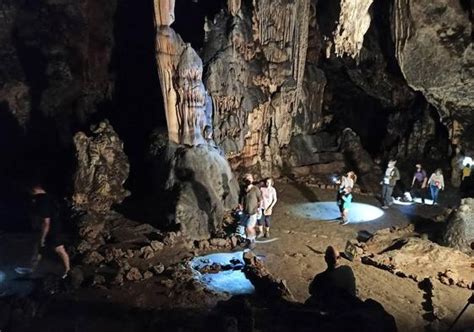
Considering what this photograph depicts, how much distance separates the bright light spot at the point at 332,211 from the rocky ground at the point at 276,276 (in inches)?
18.7

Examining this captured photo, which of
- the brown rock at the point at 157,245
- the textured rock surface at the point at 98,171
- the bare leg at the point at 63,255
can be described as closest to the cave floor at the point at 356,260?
the brown rock at the point at 157,245

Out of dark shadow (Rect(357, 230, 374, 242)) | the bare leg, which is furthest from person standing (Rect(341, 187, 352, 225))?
the bare leg

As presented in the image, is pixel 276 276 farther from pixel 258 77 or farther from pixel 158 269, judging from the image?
pixel 258 77

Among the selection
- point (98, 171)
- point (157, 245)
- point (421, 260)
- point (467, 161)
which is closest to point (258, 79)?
point (98, 171)

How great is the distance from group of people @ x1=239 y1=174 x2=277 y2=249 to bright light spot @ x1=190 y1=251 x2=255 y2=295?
1.69 ft

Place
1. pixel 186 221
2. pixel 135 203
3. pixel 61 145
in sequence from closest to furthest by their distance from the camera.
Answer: pixel 186 221, pixel 135 203, pixel 61 145

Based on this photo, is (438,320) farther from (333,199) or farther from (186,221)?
(333,199)

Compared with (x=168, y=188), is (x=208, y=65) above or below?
above

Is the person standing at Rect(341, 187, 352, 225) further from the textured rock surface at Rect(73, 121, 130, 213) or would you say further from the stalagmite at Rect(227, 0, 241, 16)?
the stalagmite at Rect(227, 0, 241, 16)

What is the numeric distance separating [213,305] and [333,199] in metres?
7.39

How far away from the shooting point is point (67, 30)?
57.5 ft

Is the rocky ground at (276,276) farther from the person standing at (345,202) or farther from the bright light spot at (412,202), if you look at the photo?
the bright light spot at (412,202)

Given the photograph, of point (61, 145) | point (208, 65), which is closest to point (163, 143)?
point (208, 65)

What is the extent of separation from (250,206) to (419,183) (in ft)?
22.1
